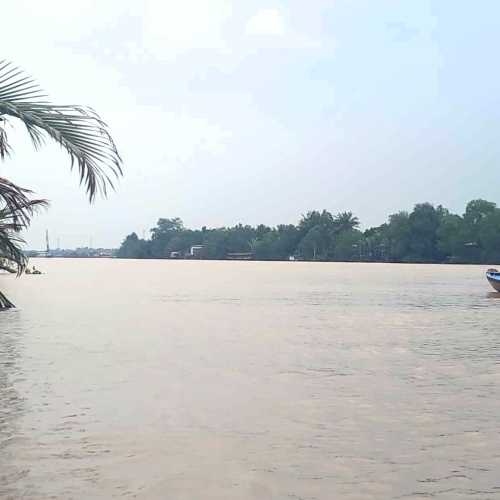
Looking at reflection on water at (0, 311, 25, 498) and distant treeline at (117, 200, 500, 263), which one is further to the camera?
distant treeline at (117, 200, 500, 263)

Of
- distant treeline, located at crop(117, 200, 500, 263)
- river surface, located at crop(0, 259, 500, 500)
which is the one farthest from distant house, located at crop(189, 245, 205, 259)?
river surface, located at crop(0, 259, 500, 500)

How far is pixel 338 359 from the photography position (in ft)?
40.1

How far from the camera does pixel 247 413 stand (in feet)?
26.0

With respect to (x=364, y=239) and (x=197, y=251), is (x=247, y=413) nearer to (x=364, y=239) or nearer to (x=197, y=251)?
(x=364, y=239)

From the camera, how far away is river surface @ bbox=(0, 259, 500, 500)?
555 cm

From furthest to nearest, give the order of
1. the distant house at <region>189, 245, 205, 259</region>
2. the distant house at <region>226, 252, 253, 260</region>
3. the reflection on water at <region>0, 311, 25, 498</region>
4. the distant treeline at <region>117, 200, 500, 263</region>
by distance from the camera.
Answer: the distant house at <region>189, 245, 205, 259</region> → the distant house at <region>226, 252, 253, 260</region> → the distant treeline at <region>117, 200, 500, 263</region> → the reflection on water at <region>0, 311, 25, 498</region>

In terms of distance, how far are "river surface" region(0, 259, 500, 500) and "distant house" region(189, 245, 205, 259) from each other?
15460 centimetres

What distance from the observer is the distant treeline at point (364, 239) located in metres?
103

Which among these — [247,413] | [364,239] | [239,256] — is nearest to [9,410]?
[247,413]

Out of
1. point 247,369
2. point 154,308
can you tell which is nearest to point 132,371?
point 247,369

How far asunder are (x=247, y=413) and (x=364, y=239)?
121 metres

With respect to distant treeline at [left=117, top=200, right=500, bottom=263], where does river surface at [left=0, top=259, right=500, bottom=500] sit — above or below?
below

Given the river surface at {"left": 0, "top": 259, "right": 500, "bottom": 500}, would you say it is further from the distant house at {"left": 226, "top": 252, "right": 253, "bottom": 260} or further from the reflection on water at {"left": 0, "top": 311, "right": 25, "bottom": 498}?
the distant house at {"left": 226, "top": 252, "right": 253, "bottom": 260}

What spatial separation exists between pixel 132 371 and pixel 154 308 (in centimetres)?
1328
